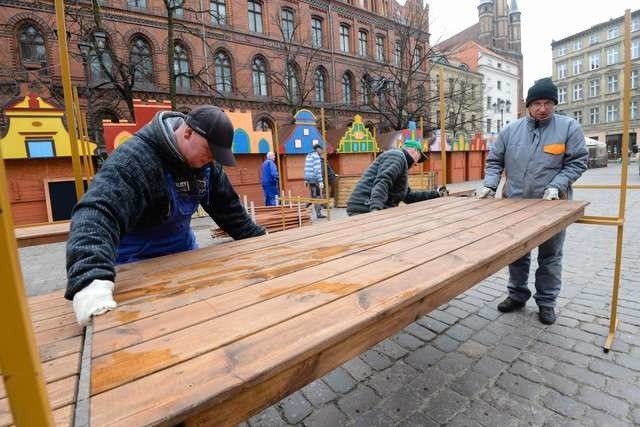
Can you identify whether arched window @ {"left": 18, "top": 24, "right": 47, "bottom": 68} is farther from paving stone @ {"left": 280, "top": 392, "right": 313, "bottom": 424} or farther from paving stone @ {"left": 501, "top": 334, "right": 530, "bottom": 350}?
paving stone @ {"left": 501, "top": 334, "right": 530, "bottom": 350}

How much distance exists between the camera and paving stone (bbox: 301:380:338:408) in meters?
2.15

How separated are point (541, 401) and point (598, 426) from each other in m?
0.26

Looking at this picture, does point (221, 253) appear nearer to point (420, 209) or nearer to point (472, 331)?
point (420, 209)

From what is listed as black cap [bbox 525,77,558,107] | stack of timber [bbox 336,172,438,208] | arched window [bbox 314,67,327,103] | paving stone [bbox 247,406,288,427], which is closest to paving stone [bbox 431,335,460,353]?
paving stone [bbox 247,406,288,427]

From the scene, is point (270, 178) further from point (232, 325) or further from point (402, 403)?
point (232, 325)

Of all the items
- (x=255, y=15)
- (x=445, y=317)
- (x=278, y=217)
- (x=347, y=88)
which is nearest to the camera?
(x=445, y=317)

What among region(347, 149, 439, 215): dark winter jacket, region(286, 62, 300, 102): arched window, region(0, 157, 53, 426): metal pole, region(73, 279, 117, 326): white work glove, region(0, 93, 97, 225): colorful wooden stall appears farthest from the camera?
region(286, 62, 300, 102): arched window

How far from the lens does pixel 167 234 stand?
2.13m

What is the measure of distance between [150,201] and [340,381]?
5.28 ft

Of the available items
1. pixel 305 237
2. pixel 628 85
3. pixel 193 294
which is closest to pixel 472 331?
pixel 305 237

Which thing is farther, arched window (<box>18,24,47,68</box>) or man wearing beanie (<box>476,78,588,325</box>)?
arched window (<box>18,24,47,68</box>)

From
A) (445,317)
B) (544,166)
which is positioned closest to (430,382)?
(445,317)

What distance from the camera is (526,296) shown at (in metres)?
3.23

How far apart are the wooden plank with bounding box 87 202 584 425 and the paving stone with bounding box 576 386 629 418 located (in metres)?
1.25
